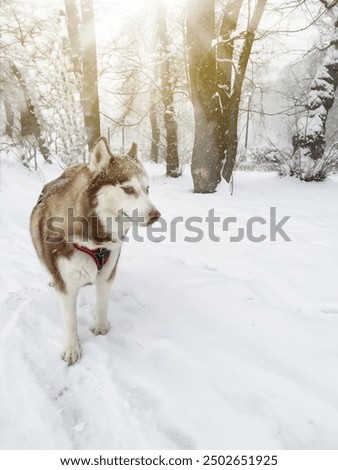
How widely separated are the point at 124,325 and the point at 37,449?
113 centimetres

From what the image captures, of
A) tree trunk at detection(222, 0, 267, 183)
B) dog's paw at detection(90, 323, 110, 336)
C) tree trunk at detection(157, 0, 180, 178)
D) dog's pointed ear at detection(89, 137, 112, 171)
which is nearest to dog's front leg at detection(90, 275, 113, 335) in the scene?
dog's paw at detection(90, 323, 110, 336)

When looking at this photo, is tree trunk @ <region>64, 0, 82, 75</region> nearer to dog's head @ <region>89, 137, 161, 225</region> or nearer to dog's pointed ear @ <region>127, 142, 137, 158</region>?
dog's pointed ear @ <region>127, 142, 137, 158</region>

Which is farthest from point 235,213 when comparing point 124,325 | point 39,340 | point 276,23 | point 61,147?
point 61,147

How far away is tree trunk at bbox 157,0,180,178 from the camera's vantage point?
11.4m

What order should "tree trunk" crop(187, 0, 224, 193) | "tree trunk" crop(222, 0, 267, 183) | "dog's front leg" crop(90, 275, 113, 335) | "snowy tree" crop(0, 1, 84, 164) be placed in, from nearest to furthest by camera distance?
1. "dog's front leg" crop(90, 275, 113, 335)
2. "tree trunk" crop(187, 0, 224, 193)
3. "tree trunk" crop(222, 0, 267, 183)
4. "snowy tree" crop(0, 1, 84, 164)

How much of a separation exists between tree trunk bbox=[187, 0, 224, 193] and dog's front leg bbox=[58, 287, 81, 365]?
5.94 metres

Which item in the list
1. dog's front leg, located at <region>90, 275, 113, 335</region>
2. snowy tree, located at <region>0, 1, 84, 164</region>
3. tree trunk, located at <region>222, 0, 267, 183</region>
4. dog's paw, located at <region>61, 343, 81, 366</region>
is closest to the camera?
dog's paw, located at <region>61, 343, 81, 366</region>

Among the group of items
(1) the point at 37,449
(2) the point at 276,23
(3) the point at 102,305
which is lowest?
(1) the point at 37,449

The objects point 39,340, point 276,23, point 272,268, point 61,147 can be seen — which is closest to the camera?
point 39,340

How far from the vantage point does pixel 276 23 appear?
24.0ft

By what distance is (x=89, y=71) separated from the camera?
7.69 metres

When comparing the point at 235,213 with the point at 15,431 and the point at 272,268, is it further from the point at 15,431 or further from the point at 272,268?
the point at 15,431

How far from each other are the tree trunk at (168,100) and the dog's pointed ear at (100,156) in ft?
33.2

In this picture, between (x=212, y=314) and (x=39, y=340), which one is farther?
(x=212, y=314)
